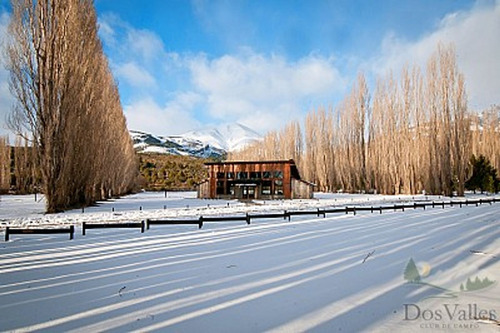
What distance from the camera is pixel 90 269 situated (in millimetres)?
5812

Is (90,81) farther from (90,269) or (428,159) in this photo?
(428,159)

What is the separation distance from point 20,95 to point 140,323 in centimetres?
1805

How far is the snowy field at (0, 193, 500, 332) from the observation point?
354 cm

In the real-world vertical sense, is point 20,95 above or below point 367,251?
above

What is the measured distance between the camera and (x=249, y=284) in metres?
4.86

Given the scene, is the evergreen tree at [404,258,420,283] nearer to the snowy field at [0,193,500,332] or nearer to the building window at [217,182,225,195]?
the snowy field at [0,193,500,332]

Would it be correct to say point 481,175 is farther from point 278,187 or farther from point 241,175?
point 241,175

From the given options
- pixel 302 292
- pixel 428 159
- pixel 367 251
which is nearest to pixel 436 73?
pixel 428 159

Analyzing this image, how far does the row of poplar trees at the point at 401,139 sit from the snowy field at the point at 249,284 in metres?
29.8

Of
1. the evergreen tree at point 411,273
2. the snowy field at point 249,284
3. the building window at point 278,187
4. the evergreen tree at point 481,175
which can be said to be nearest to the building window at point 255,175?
the building window at point 278,187

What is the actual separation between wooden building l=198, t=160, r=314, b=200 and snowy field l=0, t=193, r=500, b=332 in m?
22.2

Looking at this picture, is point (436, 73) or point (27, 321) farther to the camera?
point (436, 73)
